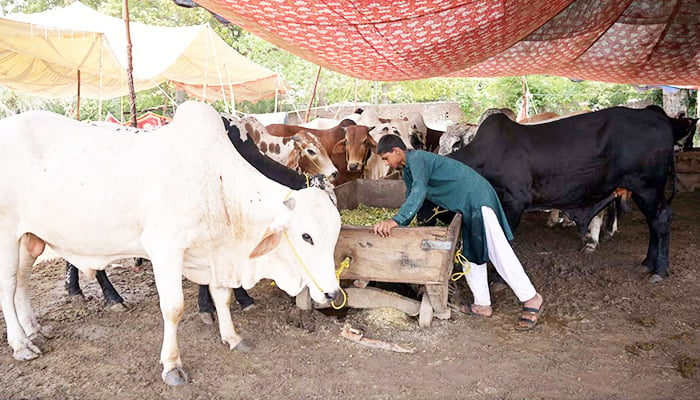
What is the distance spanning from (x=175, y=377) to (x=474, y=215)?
7.71 ft

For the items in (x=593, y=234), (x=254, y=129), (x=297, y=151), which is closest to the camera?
(x=593, y=234)

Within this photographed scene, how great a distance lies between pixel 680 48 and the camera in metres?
5.88

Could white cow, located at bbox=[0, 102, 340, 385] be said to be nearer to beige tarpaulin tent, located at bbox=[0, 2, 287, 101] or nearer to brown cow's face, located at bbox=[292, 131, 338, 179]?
brown cow's face, located at bbox=[292, 131, 338, 179]

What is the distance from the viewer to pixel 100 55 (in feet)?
32.1

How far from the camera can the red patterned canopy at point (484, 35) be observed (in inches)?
144

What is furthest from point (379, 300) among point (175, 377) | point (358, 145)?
point (358, 145)

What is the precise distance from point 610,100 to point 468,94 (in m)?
4.86

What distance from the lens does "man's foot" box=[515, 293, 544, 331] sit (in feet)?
12.1

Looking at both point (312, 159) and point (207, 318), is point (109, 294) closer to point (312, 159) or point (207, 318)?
point (207, 318)

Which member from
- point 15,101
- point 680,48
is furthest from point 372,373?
point 15,101

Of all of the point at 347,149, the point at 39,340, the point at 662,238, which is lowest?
the point at 39,340

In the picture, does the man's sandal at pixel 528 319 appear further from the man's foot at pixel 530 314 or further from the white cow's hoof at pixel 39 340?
the white cow's hoof at pixel 39 340

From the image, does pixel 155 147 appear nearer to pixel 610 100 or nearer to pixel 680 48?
pixel 680 48

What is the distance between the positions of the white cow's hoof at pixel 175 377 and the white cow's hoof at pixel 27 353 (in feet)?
3.43
